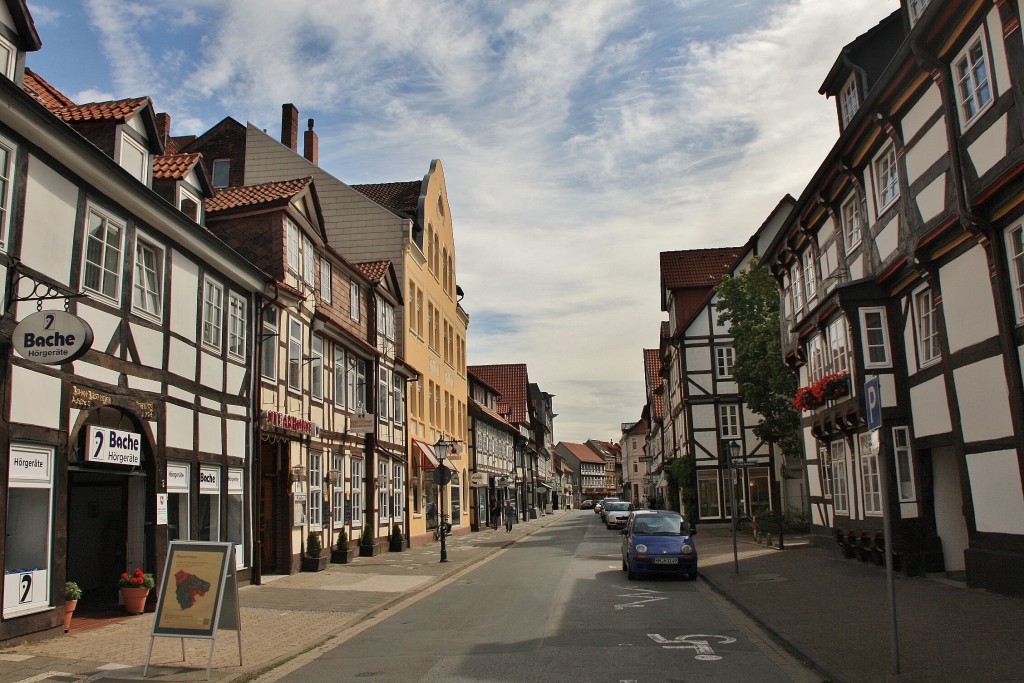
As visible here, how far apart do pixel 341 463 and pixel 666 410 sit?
121 feet

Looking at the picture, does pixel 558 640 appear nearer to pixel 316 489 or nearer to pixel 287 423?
pixel 287 423

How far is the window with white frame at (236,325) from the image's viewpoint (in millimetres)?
18000

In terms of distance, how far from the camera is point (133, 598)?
539 inches

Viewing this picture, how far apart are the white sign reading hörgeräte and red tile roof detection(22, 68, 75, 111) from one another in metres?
5.33

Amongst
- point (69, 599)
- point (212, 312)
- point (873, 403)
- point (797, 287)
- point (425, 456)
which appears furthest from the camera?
point (425, 456)

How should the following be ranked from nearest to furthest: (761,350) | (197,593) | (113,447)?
(197,593) < (113,447) < (761,350)

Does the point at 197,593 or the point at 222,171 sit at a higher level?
the point at 222,171

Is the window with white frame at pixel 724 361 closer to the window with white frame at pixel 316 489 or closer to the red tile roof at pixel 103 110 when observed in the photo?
the window with white frame at pixel 316 489

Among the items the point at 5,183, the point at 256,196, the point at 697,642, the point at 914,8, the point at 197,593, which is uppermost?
the point at 914,8

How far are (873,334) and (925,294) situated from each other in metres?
1.89

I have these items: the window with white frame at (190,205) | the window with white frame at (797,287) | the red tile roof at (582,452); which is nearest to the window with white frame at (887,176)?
the window with white frame at (797,287)

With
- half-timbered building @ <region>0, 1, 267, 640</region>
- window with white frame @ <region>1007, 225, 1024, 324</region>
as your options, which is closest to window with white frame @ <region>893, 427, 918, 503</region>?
window with white frame @ <region>1007, 225, 1024, 324</region>

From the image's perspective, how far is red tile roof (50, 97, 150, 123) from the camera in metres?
13.8

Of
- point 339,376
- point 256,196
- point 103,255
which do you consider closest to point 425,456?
point 339,376
